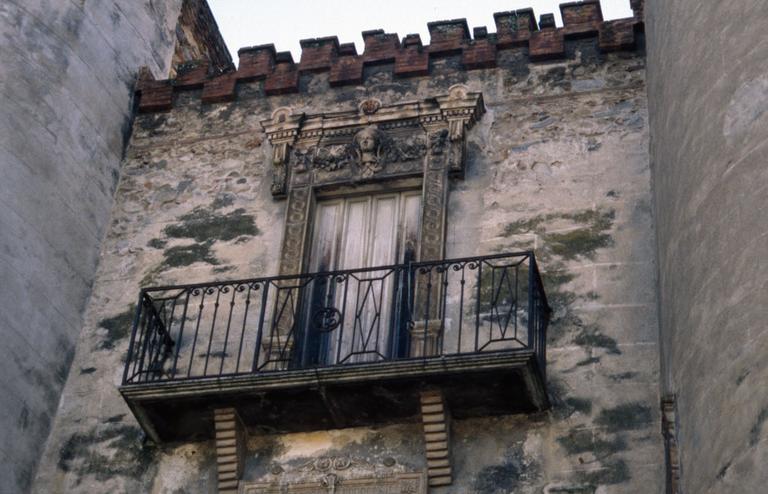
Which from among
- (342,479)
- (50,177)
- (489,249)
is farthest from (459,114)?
(342,479)

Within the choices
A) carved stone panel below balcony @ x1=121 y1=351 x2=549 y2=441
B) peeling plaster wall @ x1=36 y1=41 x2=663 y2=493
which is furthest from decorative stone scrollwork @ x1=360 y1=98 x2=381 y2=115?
carved stone panel below balcony @ x1=121 y1=351 x2=549 y2=441

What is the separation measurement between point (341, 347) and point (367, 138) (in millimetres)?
2008

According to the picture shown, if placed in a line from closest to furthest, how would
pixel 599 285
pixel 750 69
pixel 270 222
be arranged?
pixel 750 69, pixel 599 285, pixel 270 222

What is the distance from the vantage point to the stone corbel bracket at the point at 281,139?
14547 mm

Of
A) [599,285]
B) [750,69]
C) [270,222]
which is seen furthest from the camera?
[270,222]

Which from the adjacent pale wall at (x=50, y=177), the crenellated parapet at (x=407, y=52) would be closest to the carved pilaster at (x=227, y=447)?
the adjacent pale wall at (x=50, y=177)

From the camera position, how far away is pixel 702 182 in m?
11.2

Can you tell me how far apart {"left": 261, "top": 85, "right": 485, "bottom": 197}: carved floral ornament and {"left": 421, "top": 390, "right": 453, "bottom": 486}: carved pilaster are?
2597mm

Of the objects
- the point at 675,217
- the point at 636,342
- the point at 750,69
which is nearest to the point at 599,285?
the point at 636,342

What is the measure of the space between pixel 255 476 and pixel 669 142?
13.1 feet

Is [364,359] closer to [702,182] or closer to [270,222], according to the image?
[270,222]

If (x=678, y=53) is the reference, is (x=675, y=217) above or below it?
below

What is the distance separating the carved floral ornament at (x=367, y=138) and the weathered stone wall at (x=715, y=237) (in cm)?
219

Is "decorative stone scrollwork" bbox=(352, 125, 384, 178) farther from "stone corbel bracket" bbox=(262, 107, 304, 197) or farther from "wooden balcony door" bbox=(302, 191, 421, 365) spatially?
"stone corbel bracket" bbox=(262, 107, 304, 197)
